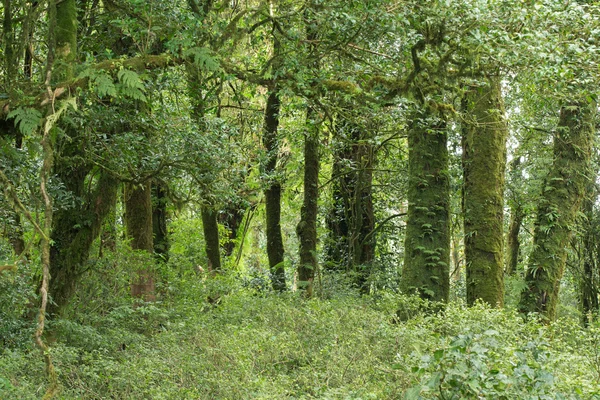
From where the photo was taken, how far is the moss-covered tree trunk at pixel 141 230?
494 inches

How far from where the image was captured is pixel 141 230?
1305 centimetres

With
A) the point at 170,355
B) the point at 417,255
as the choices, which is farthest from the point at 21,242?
the point at 417,255

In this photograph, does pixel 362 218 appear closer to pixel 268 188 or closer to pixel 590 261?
pixel 268 188

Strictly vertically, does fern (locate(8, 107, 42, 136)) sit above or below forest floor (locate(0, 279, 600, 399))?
above

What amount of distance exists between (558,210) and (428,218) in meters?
3.15

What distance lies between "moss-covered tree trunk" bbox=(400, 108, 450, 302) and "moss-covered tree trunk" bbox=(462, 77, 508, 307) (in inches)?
30.1

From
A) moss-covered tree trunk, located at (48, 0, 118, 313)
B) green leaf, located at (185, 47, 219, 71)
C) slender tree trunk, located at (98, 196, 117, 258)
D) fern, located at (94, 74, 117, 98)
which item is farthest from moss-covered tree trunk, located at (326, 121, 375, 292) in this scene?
fern, located at (94, 74, 117, 98)

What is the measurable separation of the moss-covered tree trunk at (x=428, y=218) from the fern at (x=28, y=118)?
20.9ft

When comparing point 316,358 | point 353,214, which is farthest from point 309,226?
point 316,358

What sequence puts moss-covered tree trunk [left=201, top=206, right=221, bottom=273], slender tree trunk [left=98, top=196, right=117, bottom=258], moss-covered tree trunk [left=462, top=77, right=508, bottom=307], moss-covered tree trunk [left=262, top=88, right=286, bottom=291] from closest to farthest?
moss-covered tree trunk [left=462, top=77, right=508, bottom=307]
slender tree trunk [left=98, top=196, right=117, bottom=258]
moss-covered tree trunk [left=262, top=88, right=286, bottom=291]
moss-covered tree trunk [left=201, top=206, right=221, bottom=273]

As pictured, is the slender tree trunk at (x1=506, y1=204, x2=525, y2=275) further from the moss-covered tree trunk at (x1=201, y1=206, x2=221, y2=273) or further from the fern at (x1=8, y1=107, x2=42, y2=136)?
the fern at (x1=8, y1=107, x2=42, y2=136)

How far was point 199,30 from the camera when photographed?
301 inches

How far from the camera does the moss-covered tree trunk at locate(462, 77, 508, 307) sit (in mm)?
11969

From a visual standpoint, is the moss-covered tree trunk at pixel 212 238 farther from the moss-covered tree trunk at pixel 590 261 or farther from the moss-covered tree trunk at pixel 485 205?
the moss-covered tree trunk at pixel 590 261
